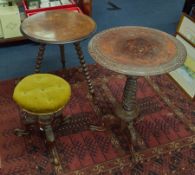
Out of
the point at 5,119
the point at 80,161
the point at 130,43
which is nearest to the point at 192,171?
the point at 80,161

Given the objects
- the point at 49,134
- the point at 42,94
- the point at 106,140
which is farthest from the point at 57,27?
the point at 106,140

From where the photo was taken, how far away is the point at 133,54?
162 centimetres

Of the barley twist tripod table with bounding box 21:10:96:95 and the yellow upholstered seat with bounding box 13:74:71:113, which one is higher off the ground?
the barley twist tripod table with bounding box 21:10:96:95

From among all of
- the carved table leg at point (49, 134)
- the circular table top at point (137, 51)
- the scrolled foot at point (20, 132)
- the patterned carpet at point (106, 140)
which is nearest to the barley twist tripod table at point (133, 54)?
the circular table top at point (137, 51)

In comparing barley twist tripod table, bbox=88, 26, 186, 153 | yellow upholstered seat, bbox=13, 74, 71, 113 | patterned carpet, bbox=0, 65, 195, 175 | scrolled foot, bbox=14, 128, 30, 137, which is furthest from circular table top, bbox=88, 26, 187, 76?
scrolled foot, bbox=14, 128, 30, 137

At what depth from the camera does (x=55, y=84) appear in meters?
1.79

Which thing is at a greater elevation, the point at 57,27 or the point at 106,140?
the point at 57,27

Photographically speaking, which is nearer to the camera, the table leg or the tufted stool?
the tufted stool

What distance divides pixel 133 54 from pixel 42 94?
2.07 feet

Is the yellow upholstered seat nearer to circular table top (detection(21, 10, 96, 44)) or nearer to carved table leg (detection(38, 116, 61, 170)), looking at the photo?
carved table leg (detection(38, 116, 61, 170))

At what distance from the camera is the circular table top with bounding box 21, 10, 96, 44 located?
6.07 ft

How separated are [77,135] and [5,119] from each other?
0.63 m

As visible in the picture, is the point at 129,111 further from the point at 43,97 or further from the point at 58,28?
the point at 58,28

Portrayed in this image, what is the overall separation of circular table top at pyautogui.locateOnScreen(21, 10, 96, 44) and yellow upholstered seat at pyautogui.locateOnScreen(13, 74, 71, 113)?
11.2 inches
